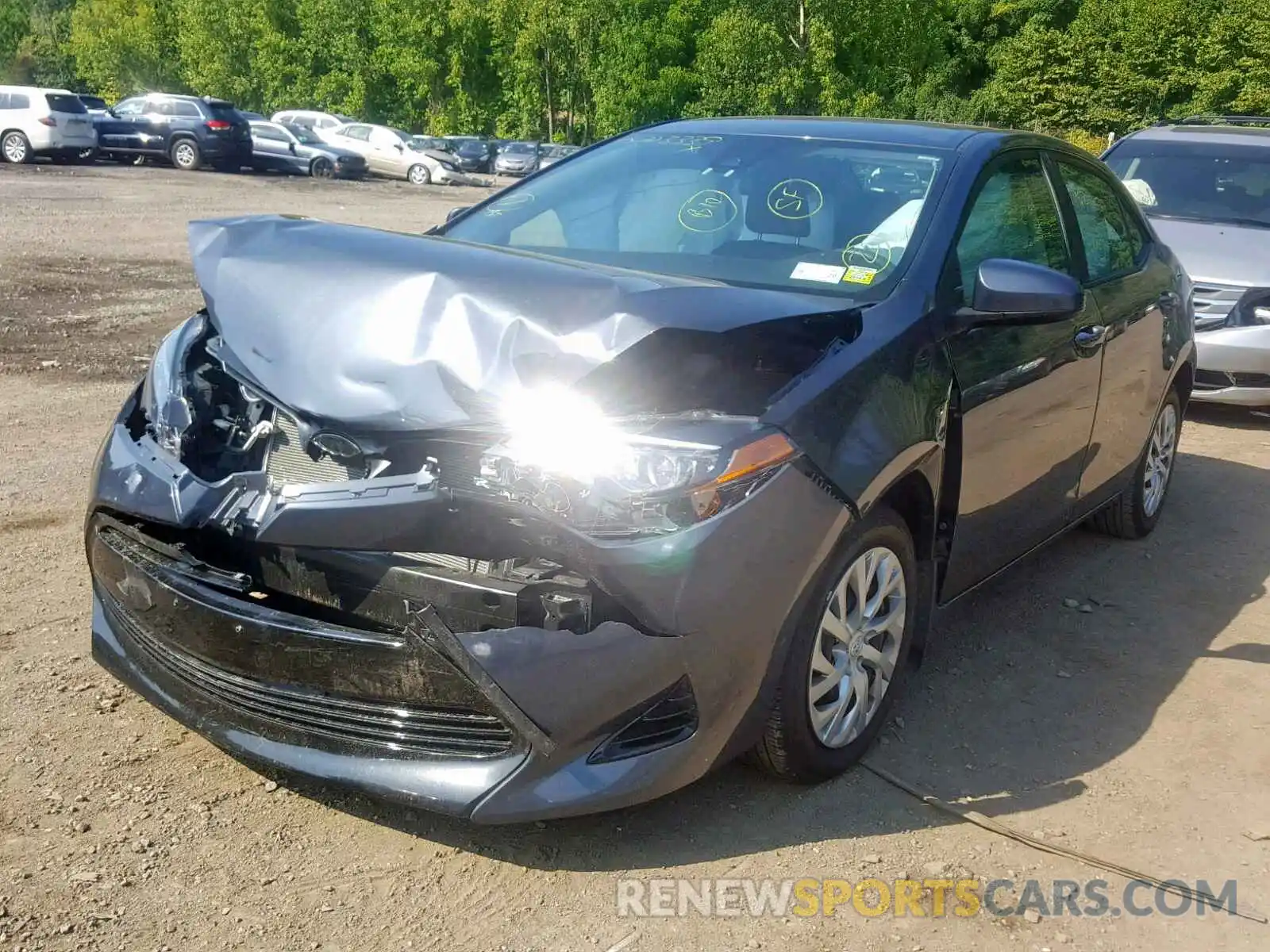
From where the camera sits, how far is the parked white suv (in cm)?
2709

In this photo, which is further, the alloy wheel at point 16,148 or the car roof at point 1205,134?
the alloy wheel at point 16,148

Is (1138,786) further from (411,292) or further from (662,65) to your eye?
(662,65)

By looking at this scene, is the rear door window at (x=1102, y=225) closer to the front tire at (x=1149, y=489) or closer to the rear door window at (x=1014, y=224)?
the rear door window at (x=1014, y=224)

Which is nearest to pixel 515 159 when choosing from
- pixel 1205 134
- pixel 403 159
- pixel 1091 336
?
pixel 403 159

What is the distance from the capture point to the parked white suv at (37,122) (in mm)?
27094

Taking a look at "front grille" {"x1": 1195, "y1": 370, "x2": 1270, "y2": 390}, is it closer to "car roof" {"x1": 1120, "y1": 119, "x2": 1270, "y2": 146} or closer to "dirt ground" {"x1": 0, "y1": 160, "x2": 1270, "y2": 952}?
"car roof" {"x1": 1120, "y1": 119, "x2": 1270, "y2": 146}

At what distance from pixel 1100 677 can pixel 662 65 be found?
171 feet

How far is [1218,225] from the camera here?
865 cm

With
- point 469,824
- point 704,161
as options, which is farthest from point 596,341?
point 704,161

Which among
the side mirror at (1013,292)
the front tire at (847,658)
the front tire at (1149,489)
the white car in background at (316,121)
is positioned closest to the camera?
the front tire at (847,658)

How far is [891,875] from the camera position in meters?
3.04

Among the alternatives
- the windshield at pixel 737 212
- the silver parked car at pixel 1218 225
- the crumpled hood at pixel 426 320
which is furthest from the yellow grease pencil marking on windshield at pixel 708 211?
the silver parked car at pixel 1218 225

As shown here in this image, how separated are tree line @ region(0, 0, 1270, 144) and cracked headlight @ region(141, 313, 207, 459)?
47.6 metres

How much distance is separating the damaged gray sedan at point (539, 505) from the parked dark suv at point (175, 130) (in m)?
28.2
